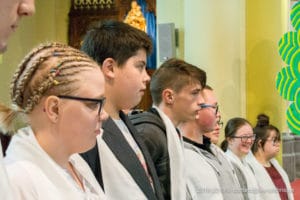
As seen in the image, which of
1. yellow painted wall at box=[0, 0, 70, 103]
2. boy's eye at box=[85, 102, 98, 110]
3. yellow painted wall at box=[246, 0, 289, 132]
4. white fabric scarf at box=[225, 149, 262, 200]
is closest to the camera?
boy's eye at box=[85, 102, 98, 110]

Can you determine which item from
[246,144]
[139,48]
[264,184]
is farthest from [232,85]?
[139,48]

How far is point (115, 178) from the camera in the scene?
1834 millimetres

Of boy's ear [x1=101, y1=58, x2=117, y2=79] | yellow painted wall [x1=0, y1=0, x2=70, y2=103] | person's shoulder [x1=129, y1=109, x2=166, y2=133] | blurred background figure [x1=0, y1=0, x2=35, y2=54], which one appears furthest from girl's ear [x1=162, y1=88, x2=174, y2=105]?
yellow painted wall [x1=0, y1=0, x2=70, y2=103]

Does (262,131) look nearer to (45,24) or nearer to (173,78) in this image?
(173,78)

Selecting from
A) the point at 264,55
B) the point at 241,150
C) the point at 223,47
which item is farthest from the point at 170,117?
the point at 223,47

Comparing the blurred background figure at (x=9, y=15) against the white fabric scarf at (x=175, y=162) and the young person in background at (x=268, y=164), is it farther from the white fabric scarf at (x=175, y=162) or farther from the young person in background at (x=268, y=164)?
the young person in background at (x=268, y=164)

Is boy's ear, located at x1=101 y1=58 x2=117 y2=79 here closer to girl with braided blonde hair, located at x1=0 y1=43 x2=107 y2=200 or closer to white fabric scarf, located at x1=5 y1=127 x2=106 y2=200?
girl with braided blonde hair, located at x1=0 y1=43 x2=107 y2=200

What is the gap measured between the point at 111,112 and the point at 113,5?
6468 millimetres

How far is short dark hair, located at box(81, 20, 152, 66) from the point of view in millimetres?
1980

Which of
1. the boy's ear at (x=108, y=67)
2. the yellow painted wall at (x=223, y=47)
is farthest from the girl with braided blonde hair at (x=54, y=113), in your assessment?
the yellow painted wall at (x=223, y=47)

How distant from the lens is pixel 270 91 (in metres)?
4.54

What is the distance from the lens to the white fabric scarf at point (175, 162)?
2.24m

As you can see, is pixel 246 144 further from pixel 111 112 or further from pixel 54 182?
pixel 54 182

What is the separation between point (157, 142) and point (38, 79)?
2.97 ft
